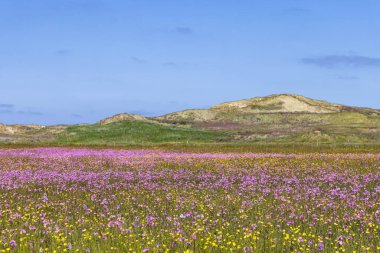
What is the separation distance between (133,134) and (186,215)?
8101cm

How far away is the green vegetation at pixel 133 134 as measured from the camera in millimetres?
83625

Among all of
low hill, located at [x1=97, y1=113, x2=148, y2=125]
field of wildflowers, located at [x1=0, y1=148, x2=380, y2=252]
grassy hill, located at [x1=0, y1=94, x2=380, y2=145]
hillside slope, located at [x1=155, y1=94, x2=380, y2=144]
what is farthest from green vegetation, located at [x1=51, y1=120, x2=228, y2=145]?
field of wildflowers, located at [x1=0, y1=148, x2=380, y2=252]

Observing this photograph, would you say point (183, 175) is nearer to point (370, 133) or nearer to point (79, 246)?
point (79, 246)

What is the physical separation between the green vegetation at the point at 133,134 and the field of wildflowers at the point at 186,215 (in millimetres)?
60923

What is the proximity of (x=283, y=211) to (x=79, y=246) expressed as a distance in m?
5.79

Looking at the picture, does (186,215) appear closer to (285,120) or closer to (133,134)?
(133,134)

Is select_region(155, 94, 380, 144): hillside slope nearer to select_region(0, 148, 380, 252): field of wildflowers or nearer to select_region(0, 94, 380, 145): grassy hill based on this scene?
select_region(0, 94, 380, 145): grassy hill

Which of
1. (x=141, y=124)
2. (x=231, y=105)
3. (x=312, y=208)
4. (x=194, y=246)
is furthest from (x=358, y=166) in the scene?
(x=231, y=105)

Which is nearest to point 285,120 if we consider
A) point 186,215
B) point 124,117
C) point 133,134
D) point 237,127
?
point 237,127

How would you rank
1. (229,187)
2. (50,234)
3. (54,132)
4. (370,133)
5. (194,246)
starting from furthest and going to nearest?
(54,132) < (370,133) < (229,187) < (50,234) < (194,246)

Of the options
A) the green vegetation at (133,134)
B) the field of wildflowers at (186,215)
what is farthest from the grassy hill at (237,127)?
the field of wildflowers at (186,215)

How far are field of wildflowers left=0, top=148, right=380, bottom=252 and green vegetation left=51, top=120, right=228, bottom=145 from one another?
60.9m

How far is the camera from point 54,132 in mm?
98188

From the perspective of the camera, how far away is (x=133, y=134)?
90.6 meters
